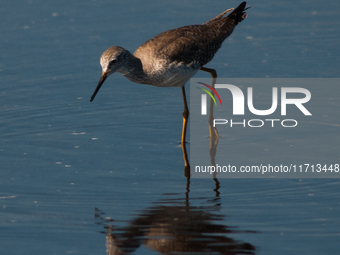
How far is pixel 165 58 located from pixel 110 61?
2.73ft

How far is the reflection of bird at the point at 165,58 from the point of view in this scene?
25.0 feet

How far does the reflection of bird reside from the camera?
7.63 metres

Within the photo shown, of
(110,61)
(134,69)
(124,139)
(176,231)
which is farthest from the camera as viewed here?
(124,139)

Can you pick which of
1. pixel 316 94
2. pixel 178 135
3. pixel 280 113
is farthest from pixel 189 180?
pixel 316 94

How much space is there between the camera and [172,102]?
9508 mm

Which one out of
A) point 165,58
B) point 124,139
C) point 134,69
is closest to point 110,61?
point 134,69

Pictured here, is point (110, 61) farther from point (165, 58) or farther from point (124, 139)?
point (124, 139)

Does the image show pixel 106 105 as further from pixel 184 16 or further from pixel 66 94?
pixel 184 16

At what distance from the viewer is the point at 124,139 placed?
8211 millimetres

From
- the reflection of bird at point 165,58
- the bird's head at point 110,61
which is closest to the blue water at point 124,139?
the reflection of bird at point 165,58

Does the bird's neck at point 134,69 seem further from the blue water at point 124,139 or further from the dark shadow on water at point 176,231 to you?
the dark shadow on water at point 176,231

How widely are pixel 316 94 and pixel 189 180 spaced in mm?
3385

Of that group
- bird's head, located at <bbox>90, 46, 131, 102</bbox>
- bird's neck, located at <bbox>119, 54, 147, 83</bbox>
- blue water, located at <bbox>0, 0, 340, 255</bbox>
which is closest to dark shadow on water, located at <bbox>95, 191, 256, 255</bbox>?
blue water, located at <bbox>0, 0, 340, 255</bbox>

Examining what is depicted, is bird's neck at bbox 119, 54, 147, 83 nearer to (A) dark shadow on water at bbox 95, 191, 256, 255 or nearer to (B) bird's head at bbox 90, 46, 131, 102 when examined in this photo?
(B) bird's head at bbox 90, 46, 131, 102
